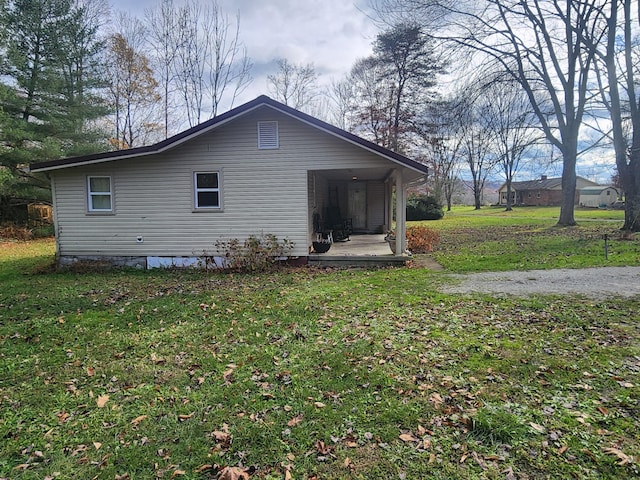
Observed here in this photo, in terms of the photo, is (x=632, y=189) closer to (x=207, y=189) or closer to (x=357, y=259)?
(x=357, y=259)

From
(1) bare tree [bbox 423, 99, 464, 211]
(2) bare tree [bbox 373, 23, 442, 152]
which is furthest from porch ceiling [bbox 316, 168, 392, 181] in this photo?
(2) bare tree [bbox 373, 23, 442, 152]

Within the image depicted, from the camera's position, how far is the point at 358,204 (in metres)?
17.9

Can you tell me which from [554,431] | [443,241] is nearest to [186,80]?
[443,241]

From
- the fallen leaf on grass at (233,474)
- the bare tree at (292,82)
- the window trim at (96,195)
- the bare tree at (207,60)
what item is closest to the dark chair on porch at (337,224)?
Answer: the window trim at (96,195)

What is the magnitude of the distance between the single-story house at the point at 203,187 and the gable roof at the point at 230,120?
0.09ft

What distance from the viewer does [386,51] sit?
2638 centimetres

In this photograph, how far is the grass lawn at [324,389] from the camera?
8.80 ft

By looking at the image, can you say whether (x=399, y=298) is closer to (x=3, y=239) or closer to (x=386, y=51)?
(x=3, y=239)

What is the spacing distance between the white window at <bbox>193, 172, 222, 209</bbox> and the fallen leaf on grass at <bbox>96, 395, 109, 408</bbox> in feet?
24.5

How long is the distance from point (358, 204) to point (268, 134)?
837cm

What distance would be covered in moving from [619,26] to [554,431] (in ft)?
61.4

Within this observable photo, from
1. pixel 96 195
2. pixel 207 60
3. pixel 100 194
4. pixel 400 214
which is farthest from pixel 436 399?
pixel 207 60

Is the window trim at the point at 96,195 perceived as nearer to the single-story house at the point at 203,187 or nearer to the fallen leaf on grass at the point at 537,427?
the single-story house at the point at 203,187

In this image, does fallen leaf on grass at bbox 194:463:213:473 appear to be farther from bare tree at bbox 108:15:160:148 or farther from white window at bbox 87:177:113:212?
bare tree at bbox 108:15:160:148
